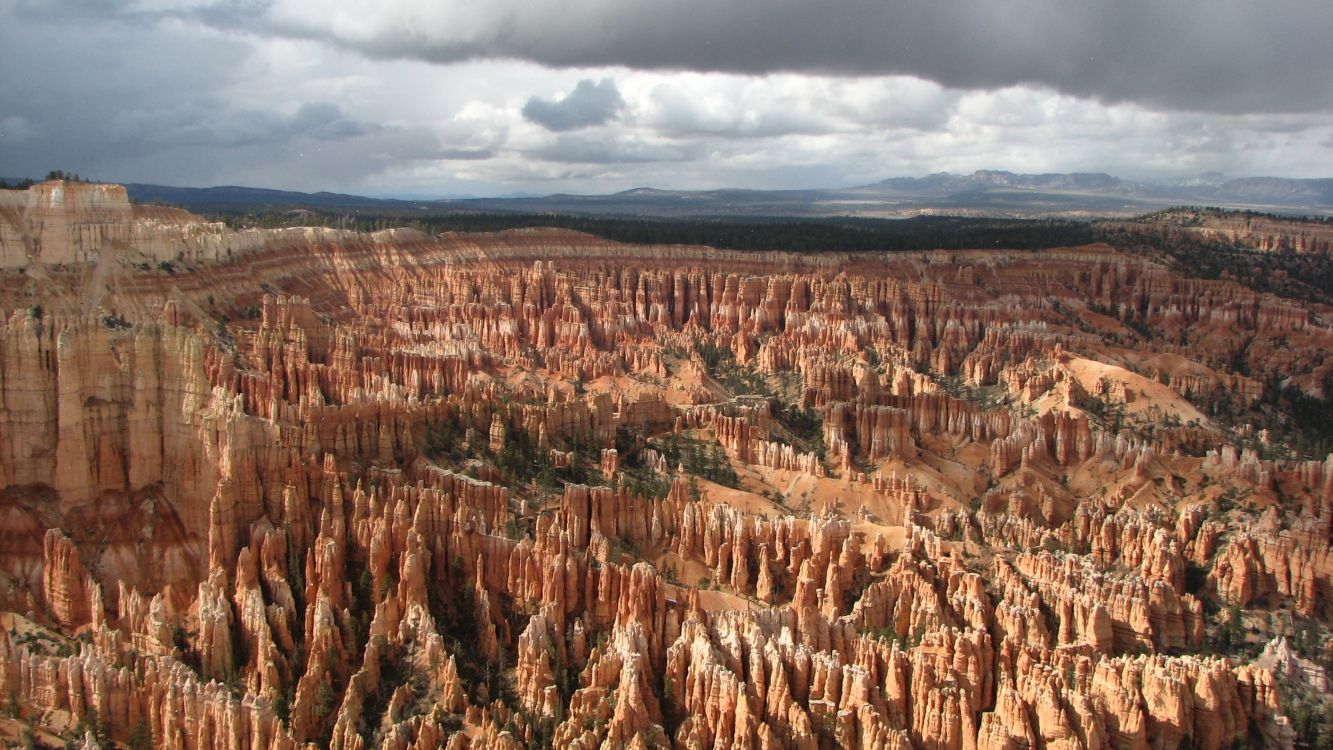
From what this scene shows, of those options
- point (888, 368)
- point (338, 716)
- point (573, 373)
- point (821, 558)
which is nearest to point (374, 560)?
point (338, 716)

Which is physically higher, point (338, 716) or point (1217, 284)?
point (1217, 284)

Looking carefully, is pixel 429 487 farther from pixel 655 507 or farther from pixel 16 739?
pixel 16 739

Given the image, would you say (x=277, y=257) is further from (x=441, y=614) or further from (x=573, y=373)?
(x=441, y=614)

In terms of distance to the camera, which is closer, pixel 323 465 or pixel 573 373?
pixel 323 465

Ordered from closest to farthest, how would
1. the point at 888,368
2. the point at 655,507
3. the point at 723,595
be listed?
the point at 723,595, the point at 655,507, the point at 888,368

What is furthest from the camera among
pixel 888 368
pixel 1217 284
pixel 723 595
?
pixel 1217 284

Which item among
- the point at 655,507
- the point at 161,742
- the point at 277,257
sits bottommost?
the point at 161,742

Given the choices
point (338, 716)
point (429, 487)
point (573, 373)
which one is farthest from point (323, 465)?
point (573, 373)
